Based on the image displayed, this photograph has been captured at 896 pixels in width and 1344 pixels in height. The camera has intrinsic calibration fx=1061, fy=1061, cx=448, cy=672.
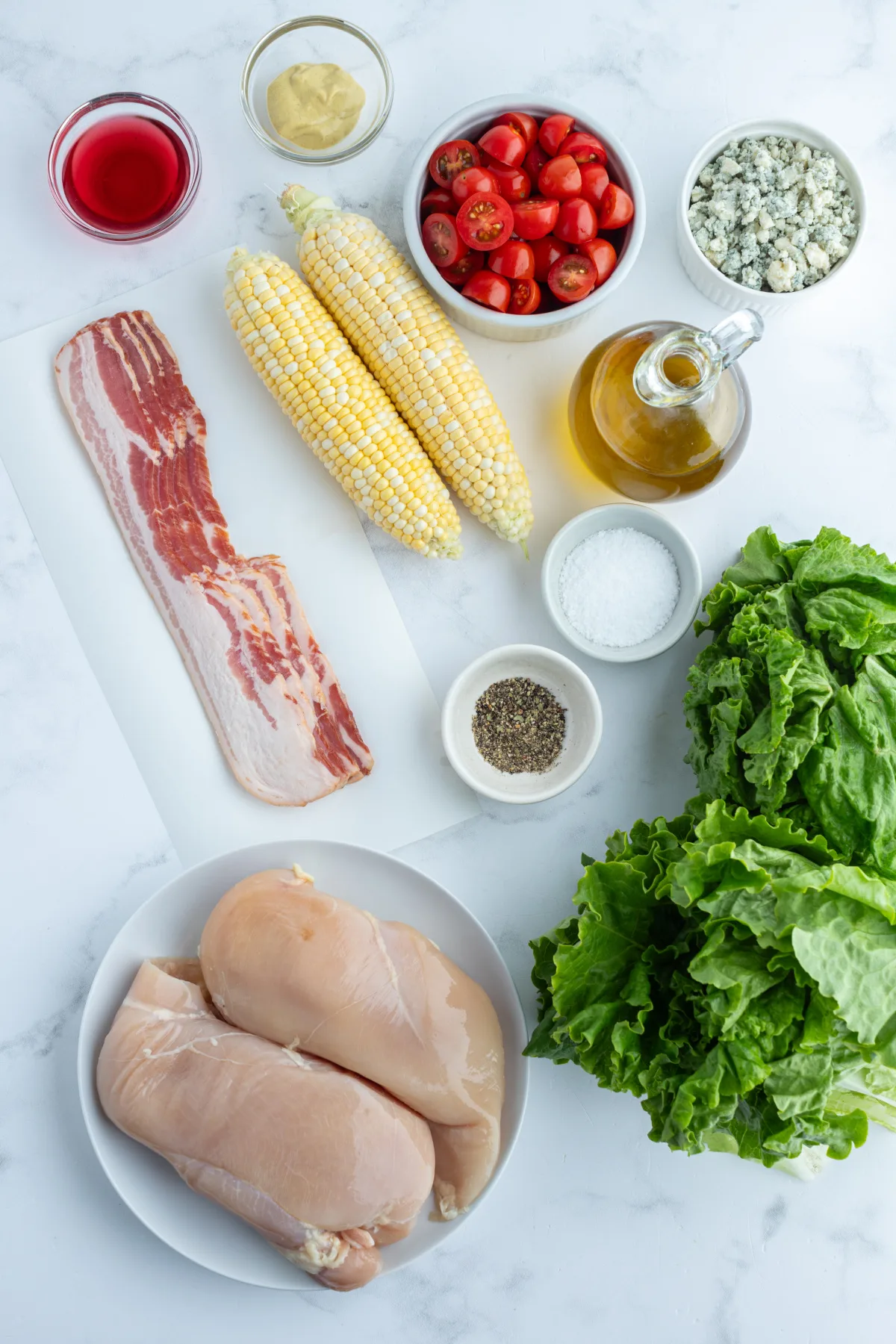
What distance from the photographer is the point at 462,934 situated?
77.7 inches

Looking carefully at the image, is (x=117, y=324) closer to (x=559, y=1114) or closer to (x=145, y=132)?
(x=145, y=132)

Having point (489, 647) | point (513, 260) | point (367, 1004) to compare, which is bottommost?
point (367, 1004)

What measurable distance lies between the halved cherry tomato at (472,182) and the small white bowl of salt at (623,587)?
623 mm

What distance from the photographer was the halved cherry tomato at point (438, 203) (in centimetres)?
200

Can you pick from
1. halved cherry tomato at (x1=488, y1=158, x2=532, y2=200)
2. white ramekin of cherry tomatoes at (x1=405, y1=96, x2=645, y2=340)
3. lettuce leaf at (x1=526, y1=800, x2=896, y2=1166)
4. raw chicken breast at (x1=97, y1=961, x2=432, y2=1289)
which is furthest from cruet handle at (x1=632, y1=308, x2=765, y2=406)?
raw chicken breast at (x1=97, y1=961, x2=432, y2=1289)

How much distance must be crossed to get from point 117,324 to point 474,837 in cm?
124

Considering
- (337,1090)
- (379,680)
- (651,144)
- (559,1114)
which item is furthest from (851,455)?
(337,1090)

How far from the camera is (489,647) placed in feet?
7.08

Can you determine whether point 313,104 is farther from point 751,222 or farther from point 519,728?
point 519,728

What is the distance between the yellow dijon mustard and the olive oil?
2.24ft

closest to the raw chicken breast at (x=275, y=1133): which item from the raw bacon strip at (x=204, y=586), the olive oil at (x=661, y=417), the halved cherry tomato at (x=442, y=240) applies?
the raw bacon strip at (x=204, y=586)

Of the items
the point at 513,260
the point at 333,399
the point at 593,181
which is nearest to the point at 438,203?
the point at 513,260

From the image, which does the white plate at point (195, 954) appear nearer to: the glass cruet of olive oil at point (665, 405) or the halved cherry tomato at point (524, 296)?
the glass cruet of olive oil at point (665, 405)

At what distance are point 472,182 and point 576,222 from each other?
20cm
